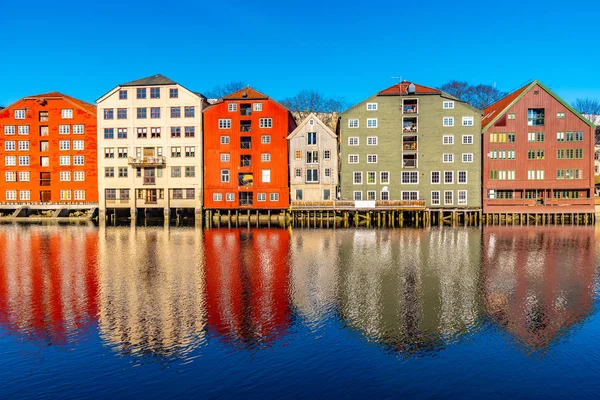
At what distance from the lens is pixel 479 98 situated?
104562 mm

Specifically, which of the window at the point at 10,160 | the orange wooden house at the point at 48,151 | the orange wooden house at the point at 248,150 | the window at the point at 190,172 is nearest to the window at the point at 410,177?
the orange wooden house at the point at 248,150

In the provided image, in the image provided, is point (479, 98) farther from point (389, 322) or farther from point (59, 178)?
point (389, 322)

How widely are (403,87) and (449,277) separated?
43.6 metres

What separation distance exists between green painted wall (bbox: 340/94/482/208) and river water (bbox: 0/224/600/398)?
93.2 feet

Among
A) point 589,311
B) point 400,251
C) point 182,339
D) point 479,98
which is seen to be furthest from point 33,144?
point 479,98

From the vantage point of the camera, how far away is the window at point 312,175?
6688 centimetres

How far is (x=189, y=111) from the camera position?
2717 inches

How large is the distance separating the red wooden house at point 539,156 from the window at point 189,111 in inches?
1695

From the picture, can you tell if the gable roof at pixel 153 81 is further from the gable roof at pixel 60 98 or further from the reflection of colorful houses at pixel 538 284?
the reflection of colorful houses at pixel 538 284

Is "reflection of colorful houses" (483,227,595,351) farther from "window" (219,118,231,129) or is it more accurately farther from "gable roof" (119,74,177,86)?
"gable roof" (119,74,177,86)

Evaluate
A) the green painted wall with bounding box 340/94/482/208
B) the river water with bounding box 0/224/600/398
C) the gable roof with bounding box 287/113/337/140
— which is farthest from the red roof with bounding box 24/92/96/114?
the river water with bounding box 0/224/600/398

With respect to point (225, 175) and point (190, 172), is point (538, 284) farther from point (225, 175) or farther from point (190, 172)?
point (190, 172)

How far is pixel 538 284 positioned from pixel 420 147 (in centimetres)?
4089

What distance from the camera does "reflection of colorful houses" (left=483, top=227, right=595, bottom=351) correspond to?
65.1 feet
